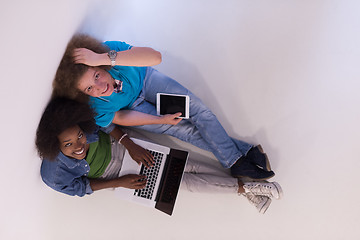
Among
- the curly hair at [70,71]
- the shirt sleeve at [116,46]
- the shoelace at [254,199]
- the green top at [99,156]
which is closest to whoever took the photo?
the curly hair at [70,71]

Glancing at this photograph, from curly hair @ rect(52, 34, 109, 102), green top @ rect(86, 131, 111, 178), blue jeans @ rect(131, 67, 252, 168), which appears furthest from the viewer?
blue jeans @ rect(131, 67, 252, 168)

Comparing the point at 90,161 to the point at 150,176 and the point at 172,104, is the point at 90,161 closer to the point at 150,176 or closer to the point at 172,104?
the point at 150,176

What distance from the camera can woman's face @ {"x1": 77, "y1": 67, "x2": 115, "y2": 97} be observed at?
1.43 metres

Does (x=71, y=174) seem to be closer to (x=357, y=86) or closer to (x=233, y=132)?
(x=233, y=132)

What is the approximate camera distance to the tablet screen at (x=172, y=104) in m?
1.94

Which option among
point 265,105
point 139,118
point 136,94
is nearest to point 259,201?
point 265,105

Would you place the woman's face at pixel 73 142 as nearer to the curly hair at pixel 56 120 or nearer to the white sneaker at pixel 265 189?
the curly hair at pixel 56 120

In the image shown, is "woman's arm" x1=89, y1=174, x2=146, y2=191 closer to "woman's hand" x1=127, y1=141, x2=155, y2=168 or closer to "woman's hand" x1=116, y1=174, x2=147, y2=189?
"woman's hand" x1=116, y1=174, x2=147, y2=189

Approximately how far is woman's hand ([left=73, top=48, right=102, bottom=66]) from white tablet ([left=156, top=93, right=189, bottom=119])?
0.58 m

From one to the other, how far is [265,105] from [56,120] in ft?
4.78

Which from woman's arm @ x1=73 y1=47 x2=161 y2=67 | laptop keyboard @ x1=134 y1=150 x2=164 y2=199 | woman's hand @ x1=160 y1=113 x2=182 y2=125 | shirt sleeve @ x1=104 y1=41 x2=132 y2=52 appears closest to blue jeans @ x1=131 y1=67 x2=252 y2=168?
woman's hand @ x1=160 y1=113 x2=182 y2=125

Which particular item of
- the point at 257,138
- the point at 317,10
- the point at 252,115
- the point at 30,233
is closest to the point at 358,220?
the point at 257,138

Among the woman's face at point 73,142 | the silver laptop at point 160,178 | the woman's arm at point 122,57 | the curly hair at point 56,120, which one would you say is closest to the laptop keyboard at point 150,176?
the silver laptop at point 160,178

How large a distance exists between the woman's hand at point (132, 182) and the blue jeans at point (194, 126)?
367mm
